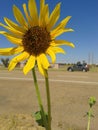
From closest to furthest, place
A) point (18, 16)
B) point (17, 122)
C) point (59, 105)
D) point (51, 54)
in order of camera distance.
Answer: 1. point (51, 54)
2. point (18, 16)
3. point (17, 122)
4. point (59, 105)

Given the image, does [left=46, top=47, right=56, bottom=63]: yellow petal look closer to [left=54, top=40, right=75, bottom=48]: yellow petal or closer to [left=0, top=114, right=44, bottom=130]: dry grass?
[left=54, top=40, right=75, bottom=48]: yellow petal

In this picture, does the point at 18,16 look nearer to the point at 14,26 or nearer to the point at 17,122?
the point at 14,26

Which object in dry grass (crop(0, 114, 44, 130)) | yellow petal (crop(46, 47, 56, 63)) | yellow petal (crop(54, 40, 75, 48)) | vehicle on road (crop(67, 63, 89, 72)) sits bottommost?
vehicle on road (crop(67, 63, 89, 72))

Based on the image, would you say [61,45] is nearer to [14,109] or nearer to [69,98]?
[14,109]

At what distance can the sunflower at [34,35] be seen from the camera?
194 centimetres

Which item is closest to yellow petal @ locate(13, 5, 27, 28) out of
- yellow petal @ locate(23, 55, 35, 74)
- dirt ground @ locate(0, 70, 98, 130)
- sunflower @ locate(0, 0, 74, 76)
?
sunflower @ locate(0, 0, 74, 76)

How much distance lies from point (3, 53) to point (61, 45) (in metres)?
0.33

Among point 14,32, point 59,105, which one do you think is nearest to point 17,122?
point 59,105

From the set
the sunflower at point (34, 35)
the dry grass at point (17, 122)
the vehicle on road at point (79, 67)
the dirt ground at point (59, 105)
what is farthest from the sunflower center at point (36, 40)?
the vehicle on road at point (79, 67)

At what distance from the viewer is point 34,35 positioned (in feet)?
6.70

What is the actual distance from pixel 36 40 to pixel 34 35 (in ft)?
0.16

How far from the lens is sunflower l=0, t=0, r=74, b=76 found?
1.94m

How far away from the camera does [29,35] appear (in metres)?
2.07

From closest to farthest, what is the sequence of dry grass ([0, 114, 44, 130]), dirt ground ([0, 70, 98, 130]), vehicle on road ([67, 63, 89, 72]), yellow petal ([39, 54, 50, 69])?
yellow petal ([39, 54, 50, 69]) → dry grass ([0, 114, 44, 130]) → dirt ground ([0, 70, 98, 130]) → vehicle on road ([67, 63, 89, 72])
